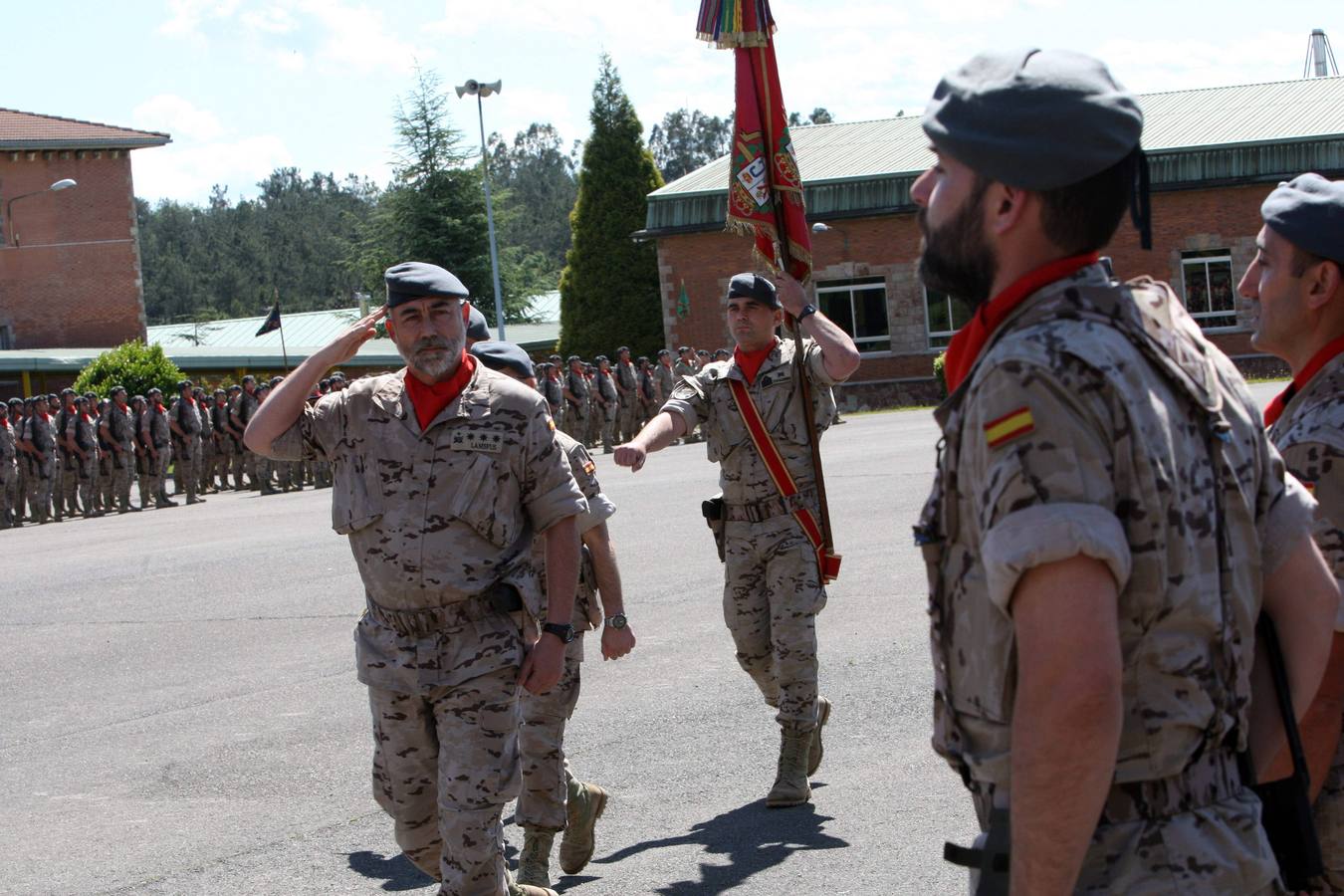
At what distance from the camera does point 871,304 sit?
137 ft

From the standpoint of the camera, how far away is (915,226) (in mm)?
39062

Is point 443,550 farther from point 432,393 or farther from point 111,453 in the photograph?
point 111,453

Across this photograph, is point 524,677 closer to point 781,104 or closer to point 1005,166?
point 1005,166

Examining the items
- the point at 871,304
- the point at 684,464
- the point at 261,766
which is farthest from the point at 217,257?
the point at 261,766

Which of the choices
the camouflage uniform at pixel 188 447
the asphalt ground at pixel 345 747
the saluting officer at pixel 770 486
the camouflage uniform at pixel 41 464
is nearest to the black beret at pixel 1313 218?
the asphalt ground at pixel 345 747

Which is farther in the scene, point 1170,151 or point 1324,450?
point 1170,151

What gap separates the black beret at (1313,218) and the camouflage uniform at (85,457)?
971 inches

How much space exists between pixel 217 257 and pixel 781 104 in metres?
118

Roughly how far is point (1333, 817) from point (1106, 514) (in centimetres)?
131

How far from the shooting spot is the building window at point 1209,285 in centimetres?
3944

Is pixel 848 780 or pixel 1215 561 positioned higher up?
pixel 1215 561

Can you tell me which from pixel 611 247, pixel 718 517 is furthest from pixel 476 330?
pixel 611 247

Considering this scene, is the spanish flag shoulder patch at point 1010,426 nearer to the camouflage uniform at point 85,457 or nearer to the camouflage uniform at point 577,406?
the camouflage uniform at point 85,457

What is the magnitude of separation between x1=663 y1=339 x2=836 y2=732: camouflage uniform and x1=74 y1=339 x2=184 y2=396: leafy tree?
32.5 metres
